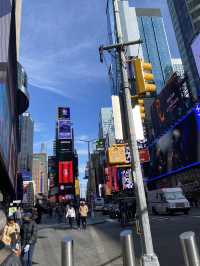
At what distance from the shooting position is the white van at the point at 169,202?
2666 centimetres

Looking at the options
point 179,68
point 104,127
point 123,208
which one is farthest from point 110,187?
point 179,68

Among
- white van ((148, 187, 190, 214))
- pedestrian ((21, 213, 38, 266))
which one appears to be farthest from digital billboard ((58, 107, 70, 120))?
pedestrian ((21, 213, 38, 266))

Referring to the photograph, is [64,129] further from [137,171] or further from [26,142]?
[137,171]

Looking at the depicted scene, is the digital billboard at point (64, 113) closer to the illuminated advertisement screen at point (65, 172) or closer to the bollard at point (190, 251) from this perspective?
the illuminated advertisement screen at point (65, 172)

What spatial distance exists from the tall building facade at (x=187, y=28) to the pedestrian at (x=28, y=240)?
314 ft

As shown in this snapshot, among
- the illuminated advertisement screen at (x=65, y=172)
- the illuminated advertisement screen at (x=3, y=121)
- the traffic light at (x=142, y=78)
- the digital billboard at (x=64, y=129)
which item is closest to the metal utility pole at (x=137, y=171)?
the traffic light at (x=142, y=78)

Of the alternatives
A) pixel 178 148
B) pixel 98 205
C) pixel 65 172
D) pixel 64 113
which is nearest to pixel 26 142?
pixel 64 113

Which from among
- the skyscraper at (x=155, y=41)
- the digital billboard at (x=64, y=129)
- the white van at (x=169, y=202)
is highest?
the skyscraper at (x=155, y=41)

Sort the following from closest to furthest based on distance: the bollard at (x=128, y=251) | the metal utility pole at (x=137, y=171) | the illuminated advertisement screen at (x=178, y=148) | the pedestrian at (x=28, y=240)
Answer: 1. the bollard at (x=128, y=251)
2. the metal utility pole at (x=137, y=171)
3. the pedestrian at (x=28, y=240)
4. the illuminated advertisement screen at (x=178, y=148)

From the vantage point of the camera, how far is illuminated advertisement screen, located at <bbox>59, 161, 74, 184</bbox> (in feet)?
287

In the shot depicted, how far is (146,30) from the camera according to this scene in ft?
608

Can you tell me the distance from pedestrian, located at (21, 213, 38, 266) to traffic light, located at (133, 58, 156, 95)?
5.07m

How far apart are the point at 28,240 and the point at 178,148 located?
5902 centimetres

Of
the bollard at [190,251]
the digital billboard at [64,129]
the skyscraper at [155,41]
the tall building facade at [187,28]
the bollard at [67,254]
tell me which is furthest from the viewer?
the skyscraper at [155,41]
